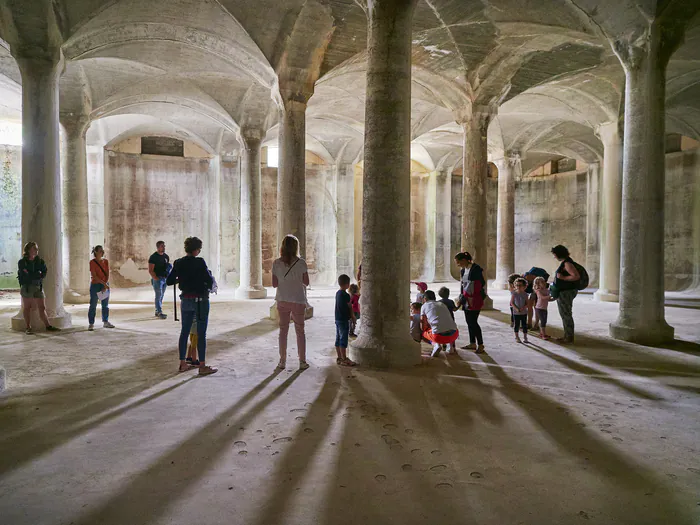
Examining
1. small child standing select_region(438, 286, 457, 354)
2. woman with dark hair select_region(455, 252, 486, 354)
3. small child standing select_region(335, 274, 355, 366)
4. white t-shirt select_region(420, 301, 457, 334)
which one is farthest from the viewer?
woman with dark hair select_region(455, 252, 486, 354)

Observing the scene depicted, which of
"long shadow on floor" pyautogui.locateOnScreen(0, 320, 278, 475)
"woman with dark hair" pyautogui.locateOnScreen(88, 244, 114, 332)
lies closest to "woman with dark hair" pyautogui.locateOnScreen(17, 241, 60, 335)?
"woman with dark hair" pyautogui.locateOnScreen(88, 244, 114, 332)

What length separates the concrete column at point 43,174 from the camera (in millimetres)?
8453

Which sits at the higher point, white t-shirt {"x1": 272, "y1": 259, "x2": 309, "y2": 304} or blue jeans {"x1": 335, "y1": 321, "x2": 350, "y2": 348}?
white t-shirt {"x1": 272, "y1": 259, "x2": 309, "y2": 304}

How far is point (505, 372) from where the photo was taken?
5719mm

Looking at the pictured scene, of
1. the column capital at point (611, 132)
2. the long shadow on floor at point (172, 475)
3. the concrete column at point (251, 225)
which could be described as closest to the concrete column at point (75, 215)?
the concrete column at point (251, 225)

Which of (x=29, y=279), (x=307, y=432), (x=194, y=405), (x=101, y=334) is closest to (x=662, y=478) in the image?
(x=307, y=432)

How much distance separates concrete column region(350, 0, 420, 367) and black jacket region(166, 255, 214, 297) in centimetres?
195

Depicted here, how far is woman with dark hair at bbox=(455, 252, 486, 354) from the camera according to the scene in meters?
6.88

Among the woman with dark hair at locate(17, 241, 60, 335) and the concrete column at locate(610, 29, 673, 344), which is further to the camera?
the woman with dark hair at locate(17, 241, 60, 335)

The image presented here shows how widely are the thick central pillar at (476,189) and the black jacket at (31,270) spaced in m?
9.02

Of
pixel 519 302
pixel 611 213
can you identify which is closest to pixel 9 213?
pixel 519 302

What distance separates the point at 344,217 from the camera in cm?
2231

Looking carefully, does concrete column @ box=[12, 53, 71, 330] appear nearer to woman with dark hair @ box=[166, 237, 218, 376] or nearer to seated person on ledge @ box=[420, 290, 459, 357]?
woman with dark hair @ box=[166, 237, 218, 376]

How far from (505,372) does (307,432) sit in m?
2.95
